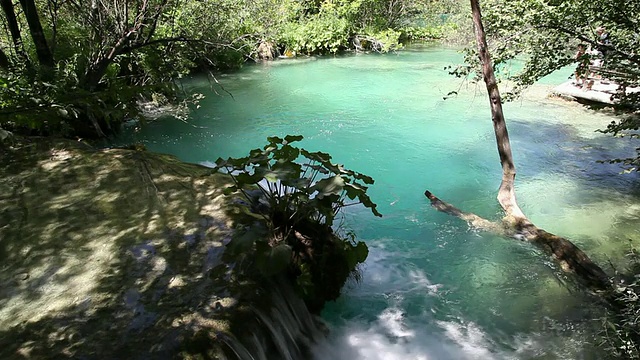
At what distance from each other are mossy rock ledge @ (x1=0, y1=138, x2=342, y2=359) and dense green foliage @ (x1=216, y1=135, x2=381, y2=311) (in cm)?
26

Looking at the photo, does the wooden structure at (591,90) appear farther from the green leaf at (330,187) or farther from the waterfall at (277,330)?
the waterfall at (277,330)

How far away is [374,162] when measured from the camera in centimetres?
997

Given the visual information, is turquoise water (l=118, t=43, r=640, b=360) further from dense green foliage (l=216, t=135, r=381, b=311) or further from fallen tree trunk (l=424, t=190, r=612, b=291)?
dense green foliage (l=216, t=135, r=381, b=311)

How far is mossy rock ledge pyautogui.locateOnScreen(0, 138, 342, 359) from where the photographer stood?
3.00 meters

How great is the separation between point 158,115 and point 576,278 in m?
11.4

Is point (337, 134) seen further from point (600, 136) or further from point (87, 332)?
point (87, 332)

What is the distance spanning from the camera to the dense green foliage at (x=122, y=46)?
5613mm

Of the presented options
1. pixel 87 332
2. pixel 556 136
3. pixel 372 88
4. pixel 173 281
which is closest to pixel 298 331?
pixel 173 281

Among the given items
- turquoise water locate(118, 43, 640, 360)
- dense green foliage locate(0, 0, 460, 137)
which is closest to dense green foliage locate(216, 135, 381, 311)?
turquoise water locate(118, 43, 640, 360)

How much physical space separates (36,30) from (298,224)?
19.8 ft

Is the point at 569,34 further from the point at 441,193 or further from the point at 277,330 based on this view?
the point at 277,330

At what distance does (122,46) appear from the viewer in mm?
7859

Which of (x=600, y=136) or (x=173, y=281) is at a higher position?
(x=173, y=281)

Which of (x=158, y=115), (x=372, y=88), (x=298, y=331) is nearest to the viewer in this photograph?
(x=298, y=331)
